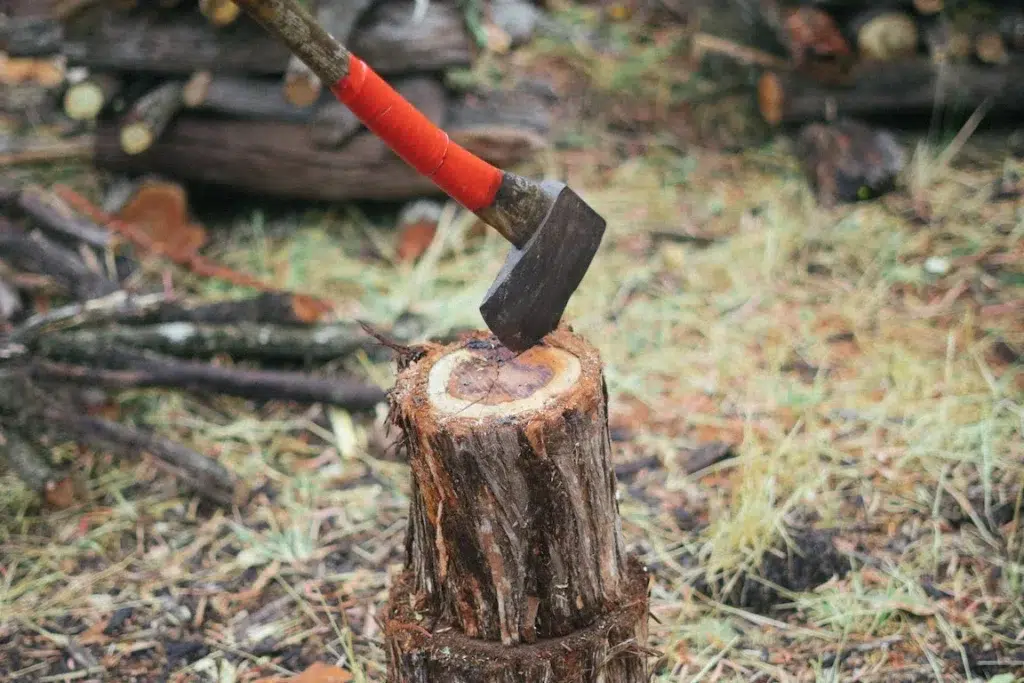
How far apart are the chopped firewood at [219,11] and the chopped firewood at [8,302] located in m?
1.71

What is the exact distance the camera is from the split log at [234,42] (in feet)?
16.2

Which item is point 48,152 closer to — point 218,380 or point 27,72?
point 27,72

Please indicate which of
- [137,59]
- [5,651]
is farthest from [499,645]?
[137,59]

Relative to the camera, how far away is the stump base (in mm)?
2230

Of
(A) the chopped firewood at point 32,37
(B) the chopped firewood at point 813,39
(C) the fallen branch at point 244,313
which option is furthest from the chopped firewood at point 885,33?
A: (A) the chopped firewood at point 32,37

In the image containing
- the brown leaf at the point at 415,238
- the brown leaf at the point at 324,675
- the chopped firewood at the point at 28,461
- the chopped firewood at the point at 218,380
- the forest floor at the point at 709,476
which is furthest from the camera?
the brown leaf at the point at 415,238

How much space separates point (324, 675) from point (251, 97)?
3540 mm

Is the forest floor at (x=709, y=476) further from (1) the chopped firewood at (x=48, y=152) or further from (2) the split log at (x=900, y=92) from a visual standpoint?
(1) the chopped firewood at (x=48, y=152)

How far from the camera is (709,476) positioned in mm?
3562

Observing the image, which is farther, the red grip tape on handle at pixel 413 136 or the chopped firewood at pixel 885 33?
the chopped firewood at pixel 885 33

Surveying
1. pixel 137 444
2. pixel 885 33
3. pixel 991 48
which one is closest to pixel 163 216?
pixel 137 444

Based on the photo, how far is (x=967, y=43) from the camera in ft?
18.0

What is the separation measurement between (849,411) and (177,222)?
3873mm

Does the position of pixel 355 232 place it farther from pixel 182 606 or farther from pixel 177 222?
pixel 182 606
